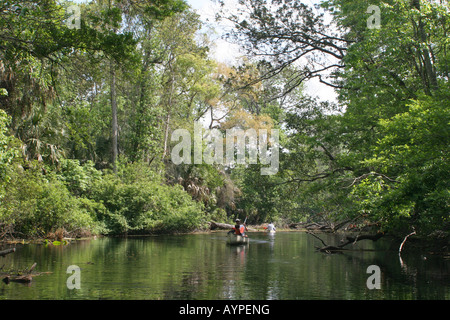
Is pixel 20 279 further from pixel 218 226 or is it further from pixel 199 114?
pixel 199 114

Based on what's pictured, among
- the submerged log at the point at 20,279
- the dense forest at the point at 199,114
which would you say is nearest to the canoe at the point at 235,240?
the dense forest at the point at 199,114

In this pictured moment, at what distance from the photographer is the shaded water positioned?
10.1m

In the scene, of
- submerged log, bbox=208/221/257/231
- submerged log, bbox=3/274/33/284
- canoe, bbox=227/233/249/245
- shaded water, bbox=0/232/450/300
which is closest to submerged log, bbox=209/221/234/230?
submerged log, bbox=208/221/257/231

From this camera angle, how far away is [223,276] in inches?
516

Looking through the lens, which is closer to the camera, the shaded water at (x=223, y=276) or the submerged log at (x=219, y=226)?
the shaded water at (x=223, y=276)

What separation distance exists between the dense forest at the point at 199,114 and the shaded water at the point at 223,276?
6.52 ft

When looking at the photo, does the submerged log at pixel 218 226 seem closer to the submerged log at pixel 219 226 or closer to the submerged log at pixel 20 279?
the submerged log at pixel 219 226

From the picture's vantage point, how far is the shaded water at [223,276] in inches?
398

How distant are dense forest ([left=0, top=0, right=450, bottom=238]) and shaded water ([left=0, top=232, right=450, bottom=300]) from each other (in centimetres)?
199

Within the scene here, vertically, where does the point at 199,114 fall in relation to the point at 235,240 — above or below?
above

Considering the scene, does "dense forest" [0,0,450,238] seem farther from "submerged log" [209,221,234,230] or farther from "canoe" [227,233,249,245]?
"canoe" [227,233,249,245]

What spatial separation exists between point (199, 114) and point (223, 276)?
35170 mm

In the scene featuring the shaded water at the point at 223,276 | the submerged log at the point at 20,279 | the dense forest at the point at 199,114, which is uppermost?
the dense forest at the point at 199,114

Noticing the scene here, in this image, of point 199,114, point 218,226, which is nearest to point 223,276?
point 218,226
